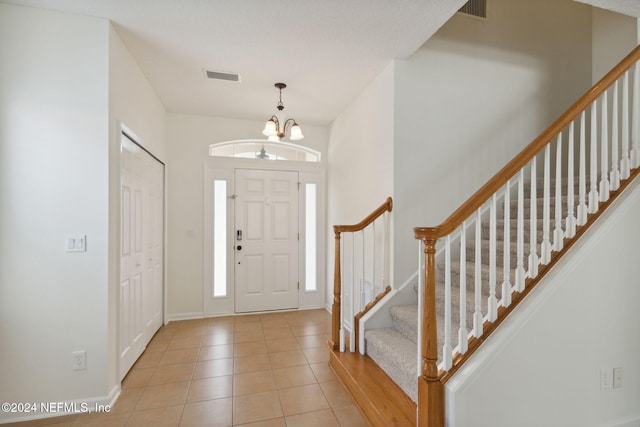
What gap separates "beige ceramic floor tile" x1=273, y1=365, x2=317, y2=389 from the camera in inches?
97.3

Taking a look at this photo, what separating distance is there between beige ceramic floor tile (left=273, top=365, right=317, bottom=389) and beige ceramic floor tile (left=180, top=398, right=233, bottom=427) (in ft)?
1.40

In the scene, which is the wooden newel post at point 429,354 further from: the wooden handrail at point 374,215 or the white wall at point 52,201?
the white wall at point 52,201

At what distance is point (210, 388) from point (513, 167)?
264cm

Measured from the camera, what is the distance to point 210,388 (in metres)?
2.41

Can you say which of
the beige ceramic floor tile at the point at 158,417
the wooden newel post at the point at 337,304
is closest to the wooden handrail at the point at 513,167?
the wooden newel post at the point at 337,304

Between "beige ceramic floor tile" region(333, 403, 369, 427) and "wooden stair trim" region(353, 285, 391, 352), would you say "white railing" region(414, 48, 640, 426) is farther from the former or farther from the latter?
"beige ceramic floor tile" region(333, 403, 369, 427)

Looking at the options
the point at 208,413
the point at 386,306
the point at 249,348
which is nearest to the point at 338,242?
the point at 386,306

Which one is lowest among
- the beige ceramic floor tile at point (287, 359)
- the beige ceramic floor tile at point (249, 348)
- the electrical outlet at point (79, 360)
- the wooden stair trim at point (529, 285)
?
the beige ceramic floor tile at point (249, 348)

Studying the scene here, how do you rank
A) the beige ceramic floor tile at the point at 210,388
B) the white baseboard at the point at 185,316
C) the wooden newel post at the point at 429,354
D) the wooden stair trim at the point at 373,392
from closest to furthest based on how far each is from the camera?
1. the wooden newel post at the point at 429,354
2. the wooden stair trim at the point at 373,392
3. the beige ceramic floor tile at the point at 210,388
4. the white baseboard at the point at 185,316

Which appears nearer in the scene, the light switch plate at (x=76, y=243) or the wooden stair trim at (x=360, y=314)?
the light switch plate at (x=76, y=243)

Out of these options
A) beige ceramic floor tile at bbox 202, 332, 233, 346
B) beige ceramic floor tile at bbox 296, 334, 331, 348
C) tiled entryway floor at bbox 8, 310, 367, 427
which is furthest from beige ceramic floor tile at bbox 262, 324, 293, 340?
beige ceramic floor tile at bbox 202, 332, 233, 346

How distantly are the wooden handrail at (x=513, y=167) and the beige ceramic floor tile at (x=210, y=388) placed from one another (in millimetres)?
1929

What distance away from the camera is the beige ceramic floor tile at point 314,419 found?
199 centimetres

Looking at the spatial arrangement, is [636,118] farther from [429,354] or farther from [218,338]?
[218,338]
